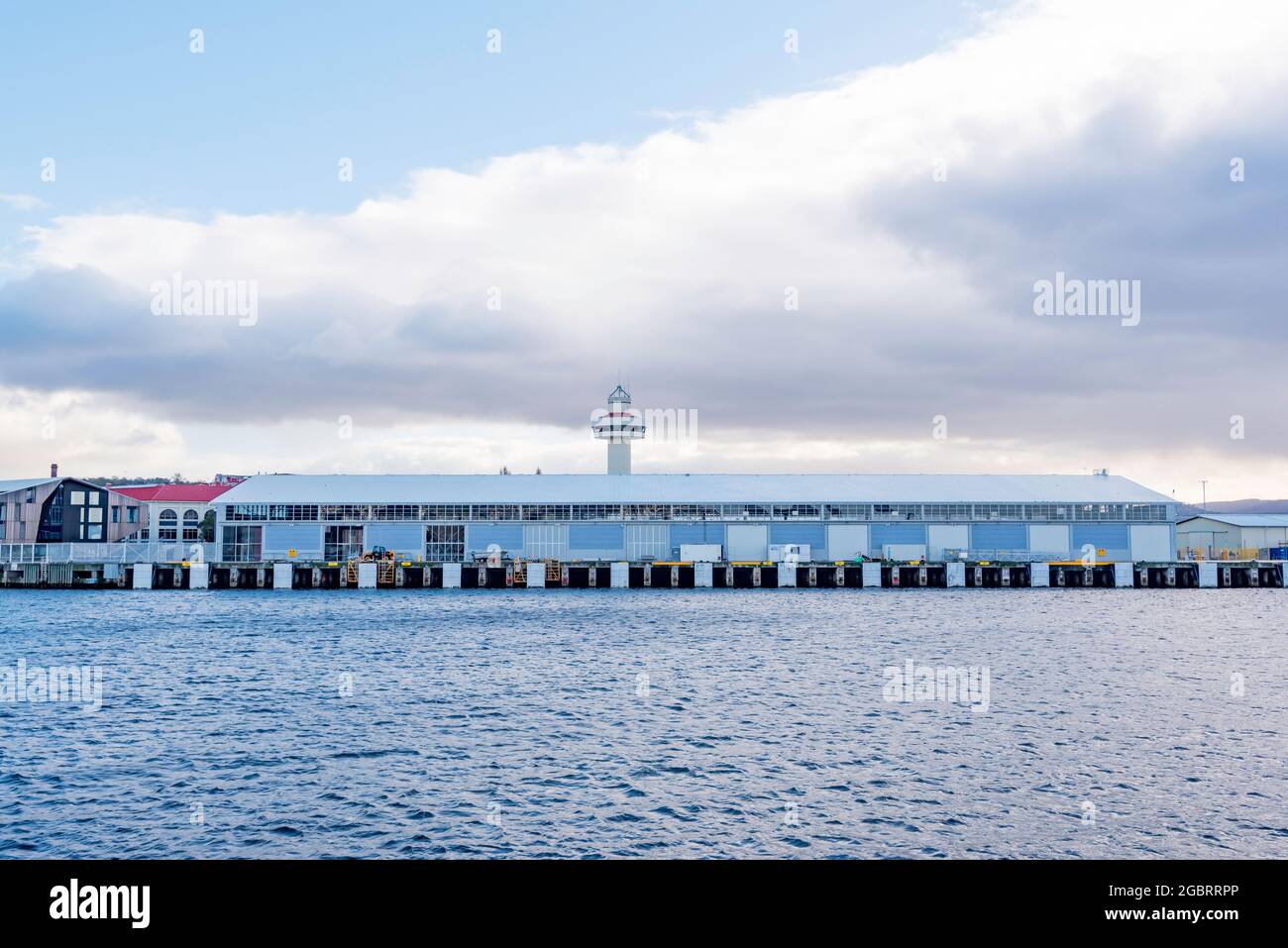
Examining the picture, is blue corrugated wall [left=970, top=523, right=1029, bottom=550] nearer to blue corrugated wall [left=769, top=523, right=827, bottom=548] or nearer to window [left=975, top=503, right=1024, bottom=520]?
window [left=975, top=503, right=1024, bottom=520]

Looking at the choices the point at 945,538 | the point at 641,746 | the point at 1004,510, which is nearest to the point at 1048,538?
the point at 1004,510

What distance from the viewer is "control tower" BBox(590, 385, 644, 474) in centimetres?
13625

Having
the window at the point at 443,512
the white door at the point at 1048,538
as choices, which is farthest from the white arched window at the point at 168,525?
the white door at the point at 1048,538

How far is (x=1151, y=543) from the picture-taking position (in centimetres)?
11806

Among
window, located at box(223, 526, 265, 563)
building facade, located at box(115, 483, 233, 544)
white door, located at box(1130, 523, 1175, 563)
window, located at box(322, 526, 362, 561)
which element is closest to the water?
window, located at box(223, 526, 265, 563)

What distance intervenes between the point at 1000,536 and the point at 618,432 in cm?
5348

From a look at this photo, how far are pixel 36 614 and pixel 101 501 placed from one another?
59763 millimetres

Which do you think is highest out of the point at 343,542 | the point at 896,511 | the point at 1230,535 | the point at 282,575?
the point at 896,511

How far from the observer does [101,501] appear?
135625mm

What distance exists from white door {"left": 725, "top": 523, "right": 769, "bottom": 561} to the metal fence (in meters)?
63.0

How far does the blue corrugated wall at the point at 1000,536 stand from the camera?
116 m

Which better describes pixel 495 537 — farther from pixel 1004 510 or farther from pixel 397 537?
pixel 1004 510
